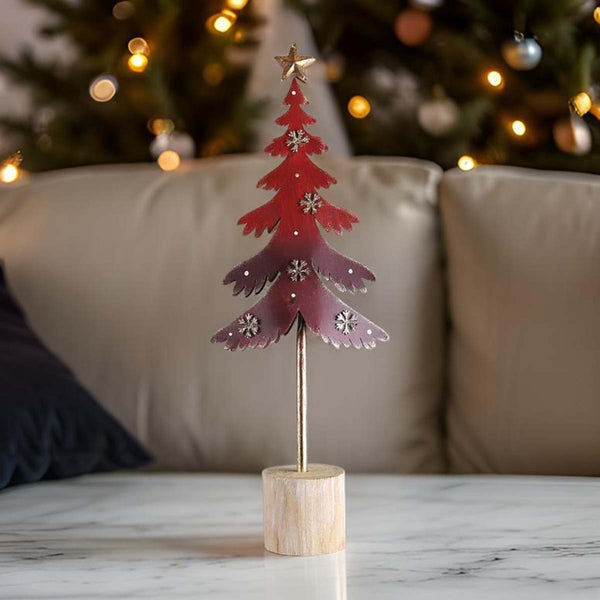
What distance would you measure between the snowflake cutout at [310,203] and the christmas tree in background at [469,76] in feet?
3.20

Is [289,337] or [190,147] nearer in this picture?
[289,337]

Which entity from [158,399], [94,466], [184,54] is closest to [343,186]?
[158,399]

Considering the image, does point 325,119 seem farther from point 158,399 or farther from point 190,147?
point 158,399

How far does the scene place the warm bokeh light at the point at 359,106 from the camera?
1914 mm

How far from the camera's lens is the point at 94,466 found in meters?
1.11

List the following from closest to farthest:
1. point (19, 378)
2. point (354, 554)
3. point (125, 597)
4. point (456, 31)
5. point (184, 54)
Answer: point (125, 597) < point (354, 554) < point (19, 378) < point (456, 31) < point (184, 54)

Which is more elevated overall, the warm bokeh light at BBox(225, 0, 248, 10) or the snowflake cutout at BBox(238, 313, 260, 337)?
the warm bokeh light at BBox(225, 0, 248, 10)

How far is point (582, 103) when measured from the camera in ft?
5.12

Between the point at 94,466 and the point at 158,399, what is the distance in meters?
0.15

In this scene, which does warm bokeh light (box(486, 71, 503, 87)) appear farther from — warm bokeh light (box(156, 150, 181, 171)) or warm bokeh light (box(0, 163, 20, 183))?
warm bokeh light (box(0, 163, 20, 183))

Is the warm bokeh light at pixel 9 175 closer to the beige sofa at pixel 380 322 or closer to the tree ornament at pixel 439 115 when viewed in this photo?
the beige sofa at pixel 380 322

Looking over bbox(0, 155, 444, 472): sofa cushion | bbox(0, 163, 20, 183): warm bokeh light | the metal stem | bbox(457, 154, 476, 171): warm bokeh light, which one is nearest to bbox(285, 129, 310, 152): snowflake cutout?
the metal stem

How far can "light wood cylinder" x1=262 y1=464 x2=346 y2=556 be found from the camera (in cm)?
72

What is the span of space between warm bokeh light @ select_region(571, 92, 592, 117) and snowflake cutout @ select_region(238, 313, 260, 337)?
3.40 ft
